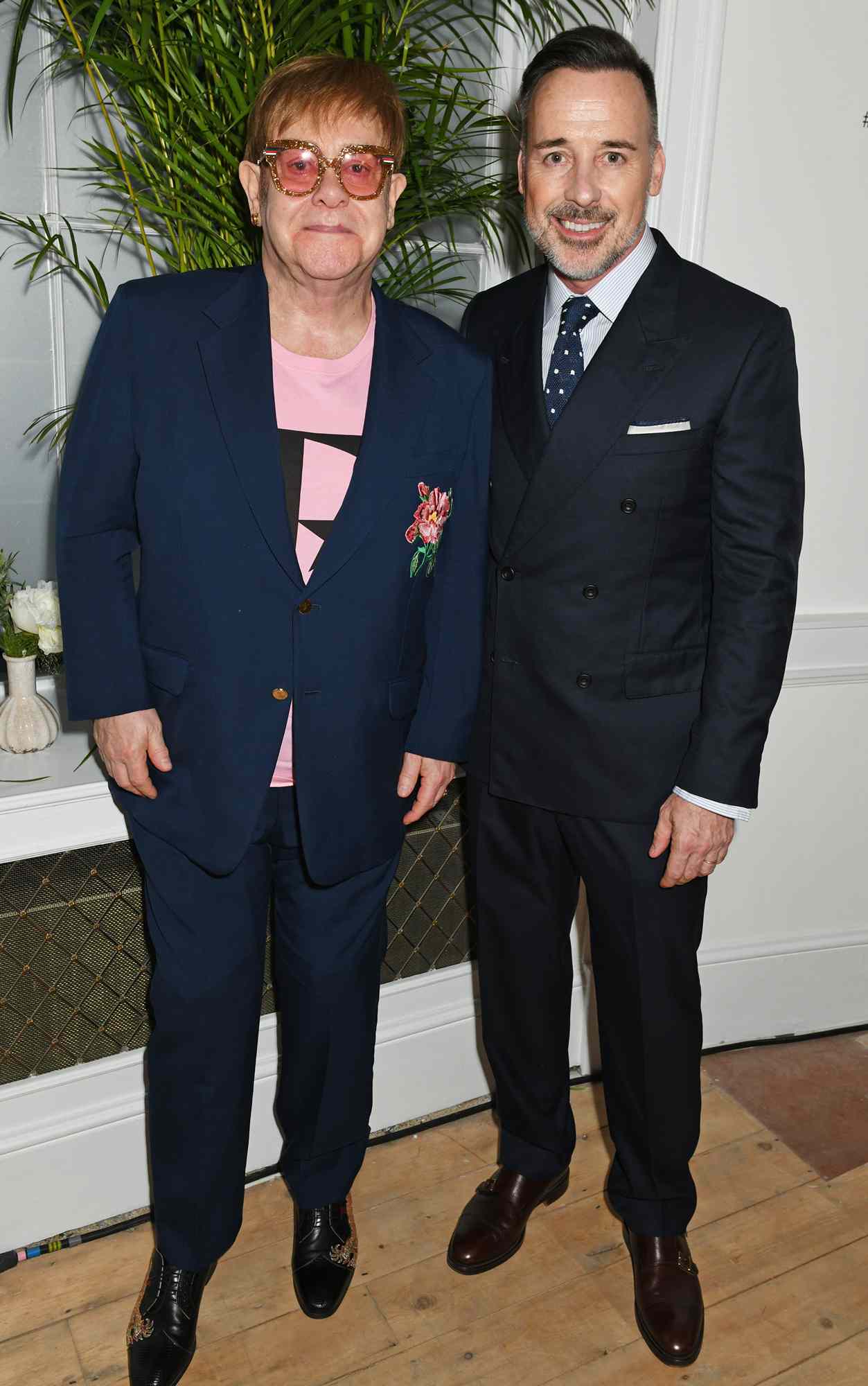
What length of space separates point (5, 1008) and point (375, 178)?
143 cm

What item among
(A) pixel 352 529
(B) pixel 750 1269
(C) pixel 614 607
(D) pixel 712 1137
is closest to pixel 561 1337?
(B) pixel 750 1269

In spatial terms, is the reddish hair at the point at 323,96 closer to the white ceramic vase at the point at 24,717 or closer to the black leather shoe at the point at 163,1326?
the white ceramic vase at the point at 24,717

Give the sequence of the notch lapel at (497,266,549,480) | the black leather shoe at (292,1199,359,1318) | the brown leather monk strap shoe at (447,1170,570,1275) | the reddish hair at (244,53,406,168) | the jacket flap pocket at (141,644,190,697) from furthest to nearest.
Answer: the brown leather monk strap shoe at (447,1170,570,1275)
the black leather shoe at (292,1199,359,1318)
the notch lapel at (497,266,549,480)
the jacket flap pocket at (141,644,190,697)
the reddish hair at (244,53,406,168)

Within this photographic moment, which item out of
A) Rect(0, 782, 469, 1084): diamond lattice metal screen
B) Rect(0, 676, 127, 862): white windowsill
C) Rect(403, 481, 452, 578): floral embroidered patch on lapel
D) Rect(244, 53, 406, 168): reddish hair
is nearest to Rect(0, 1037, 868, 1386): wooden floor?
Rect(0, 782, 469, 1084): diamond lattice metal screen

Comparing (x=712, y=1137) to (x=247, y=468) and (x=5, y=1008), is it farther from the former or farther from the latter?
(x=247, y=468)

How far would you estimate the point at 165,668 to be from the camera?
1717 mm

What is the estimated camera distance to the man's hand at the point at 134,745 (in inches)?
68.7

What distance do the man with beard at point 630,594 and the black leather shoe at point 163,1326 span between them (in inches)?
27.8

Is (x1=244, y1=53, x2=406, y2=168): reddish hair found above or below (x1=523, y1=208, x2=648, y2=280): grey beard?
above

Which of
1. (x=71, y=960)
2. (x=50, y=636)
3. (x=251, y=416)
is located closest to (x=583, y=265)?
(x=251, y=416)

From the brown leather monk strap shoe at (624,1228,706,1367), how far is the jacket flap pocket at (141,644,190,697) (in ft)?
3.90

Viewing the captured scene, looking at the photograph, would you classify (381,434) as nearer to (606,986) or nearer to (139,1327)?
(606,986)

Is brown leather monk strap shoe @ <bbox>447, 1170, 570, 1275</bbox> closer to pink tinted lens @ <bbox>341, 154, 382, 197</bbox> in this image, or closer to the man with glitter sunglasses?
the man with glitter sunglasses

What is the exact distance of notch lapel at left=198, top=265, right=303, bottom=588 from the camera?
63.3 inches
